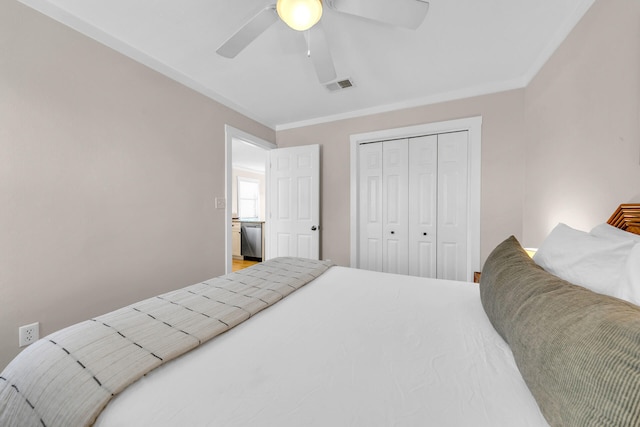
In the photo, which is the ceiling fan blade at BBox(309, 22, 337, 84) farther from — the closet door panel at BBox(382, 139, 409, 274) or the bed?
the bed

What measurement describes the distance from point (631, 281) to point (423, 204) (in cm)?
221

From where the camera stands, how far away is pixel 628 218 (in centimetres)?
103

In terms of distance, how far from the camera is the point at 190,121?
2342mm

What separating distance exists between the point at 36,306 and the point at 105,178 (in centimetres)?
90

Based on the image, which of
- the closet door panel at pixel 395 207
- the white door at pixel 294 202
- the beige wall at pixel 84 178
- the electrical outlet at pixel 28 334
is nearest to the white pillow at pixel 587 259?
the closet door panel at pixel 395 207

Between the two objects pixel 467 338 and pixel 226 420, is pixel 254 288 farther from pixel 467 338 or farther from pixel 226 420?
pixel 467 338

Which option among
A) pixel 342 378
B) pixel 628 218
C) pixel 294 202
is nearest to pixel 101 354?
pixel 342 378

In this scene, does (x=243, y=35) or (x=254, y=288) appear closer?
(x=254, y=288)

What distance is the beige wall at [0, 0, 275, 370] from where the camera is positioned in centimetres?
136

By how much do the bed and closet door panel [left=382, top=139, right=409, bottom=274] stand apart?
1.83m

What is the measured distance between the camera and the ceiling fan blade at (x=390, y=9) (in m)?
1.15

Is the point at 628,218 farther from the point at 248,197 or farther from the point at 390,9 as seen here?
the point at 248,197

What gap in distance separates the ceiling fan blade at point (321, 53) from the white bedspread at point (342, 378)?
159 cm

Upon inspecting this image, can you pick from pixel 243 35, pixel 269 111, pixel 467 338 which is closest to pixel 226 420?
pixel 467 338
